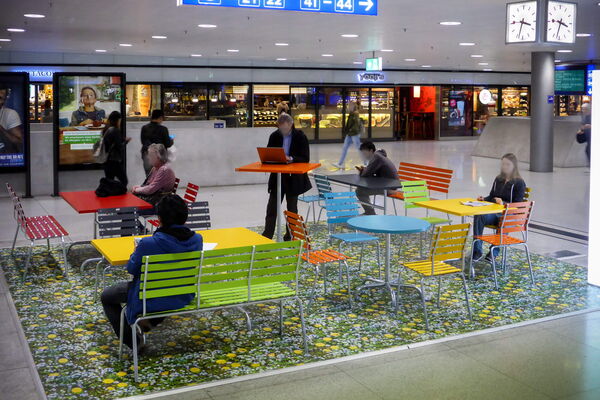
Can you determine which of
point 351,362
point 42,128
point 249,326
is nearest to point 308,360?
point 351,362

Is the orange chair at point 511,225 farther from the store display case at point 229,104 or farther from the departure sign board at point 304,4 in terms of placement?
the store display case at point 229,104

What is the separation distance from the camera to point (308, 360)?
5.36 m

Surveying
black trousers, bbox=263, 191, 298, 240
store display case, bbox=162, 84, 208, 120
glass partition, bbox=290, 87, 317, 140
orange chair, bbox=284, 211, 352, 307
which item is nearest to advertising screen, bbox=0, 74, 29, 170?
black trousers, bbox=263, 191, 298, 240

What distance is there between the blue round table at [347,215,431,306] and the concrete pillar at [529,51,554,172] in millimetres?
11908

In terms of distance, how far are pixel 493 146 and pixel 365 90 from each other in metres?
9.06

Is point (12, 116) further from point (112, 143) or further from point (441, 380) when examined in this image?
Result: point (441, 380)

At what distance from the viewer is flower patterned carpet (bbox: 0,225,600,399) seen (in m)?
5.14

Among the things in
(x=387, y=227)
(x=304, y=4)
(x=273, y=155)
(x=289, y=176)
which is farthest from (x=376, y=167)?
(x=387, y=227)

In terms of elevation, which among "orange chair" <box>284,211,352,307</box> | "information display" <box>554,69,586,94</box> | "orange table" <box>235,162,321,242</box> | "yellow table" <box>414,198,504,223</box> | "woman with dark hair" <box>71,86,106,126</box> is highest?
"information display" <box>554,69,586,94</box>

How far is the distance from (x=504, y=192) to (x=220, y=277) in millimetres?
4194

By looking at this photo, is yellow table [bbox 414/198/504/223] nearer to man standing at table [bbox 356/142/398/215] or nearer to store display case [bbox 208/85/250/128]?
man standing at table [bbox 356/142/398/215]

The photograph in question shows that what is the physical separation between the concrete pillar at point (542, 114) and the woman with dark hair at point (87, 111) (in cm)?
1057

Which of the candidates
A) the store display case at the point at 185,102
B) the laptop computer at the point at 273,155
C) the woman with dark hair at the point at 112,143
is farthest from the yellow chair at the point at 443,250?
the store display case at the point at 185,102

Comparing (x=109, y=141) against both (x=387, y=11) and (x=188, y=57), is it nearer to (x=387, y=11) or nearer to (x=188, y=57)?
(x=387, y=11)
